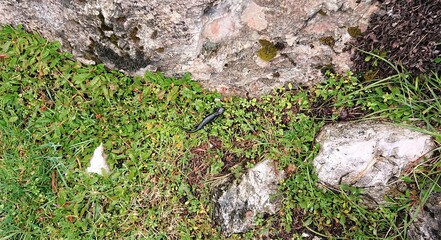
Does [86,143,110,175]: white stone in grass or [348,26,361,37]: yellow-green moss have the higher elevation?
[348,26,361,37]: yellow-green moss

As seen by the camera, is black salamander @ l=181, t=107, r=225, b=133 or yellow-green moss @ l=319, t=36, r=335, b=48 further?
black salamander @ l=181, t=107, r=225, b=133

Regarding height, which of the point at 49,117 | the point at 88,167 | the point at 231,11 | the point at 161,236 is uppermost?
the point at 231,11

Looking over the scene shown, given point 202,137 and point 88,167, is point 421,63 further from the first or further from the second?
point 88,167

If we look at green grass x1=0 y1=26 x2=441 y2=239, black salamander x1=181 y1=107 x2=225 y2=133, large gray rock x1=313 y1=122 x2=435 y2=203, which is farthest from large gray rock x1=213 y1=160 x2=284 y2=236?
black salamander x1=181 y1=107 x2=225 y2=133

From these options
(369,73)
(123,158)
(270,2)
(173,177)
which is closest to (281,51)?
(270,2)

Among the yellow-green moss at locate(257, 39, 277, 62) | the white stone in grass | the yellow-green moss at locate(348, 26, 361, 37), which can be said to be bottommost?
the white stone in grass

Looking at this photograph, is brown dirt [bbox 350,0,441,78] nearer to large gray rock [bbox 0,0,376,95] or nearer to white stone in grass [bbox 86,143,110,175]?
large gray rock [bbox 0,0,376,95]

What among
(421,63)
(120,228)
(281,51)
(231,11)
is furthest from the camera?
(120,228)
